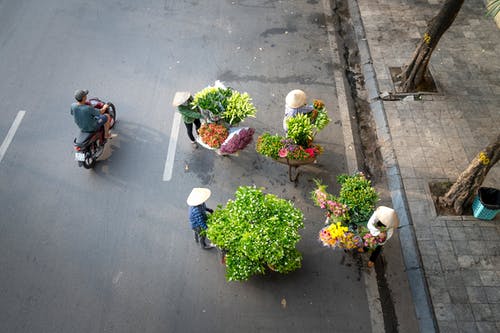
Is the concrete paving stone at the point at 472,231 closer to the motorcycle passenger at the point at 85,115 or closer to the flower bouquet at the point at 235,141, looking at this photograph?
the flower bouquet at the point at 235,141

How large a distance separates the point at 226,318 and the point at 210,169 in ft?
9.46

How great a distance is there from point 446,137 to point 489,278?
115 inches

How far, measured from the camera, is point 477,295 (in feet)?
19.6

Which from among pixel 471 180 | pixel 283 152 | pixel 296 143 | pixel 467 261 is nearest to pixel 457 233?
pixel 467 261

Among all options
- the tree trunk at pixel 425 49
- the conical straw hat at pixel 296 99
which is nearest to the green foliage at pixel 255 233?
the conical straw hat at pixel 296 99

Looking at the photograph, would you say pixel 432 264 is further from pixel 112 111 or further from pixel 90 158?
pixel 112 111

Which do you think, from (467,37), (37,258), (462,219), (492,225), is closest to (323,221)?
(462,219)

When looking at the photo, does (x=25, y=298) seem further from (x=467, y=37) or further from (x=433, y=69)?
(x=467, y=37)

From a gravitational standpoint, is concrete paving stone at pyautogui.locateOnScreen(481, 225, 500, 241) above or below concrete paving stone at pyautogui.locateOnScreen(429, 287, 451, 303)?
above

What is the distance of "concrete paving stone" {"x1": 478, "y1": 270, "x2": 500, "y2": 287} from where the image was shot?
606 cm

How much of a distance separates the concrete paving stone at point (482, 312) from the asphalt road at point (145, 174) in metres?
1.55

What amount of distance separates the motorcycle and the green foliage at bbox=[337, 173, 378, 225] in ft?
15.4

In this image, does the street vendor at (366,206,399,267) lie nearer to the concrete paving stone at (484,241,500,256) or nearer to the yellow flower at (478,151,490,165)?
the yellow flower at (478,151,490,165)

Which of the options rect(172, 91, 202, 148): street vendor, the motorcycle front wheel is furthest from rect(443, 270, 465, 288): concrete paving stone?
the motorcycle front wheel
